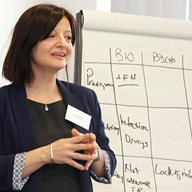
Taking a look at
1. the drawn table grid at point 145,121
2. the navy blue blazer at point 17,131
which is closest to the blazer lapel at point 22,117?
the navy blue blazer at point 17,131

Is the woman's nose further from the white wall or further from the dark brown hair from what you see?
the white wall

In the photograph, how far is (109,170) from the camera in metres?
1.37

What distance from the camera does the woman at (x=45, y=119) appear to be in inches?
48.6

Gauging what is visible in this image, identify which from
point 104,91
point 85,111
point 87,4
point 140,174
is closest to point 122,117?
point 104,91

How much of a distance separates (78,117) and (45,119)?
0.34ft

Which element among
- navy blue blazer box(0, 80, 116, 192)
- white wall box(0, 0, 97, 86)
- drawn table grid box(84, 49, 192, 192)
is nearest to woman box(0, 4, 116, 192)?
navy blue blazer box(0, 80, 116, 192)

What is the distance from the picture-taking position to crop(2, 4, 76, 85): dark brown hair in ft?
4.37

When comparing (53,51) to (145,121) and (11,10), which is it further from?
(11,10)

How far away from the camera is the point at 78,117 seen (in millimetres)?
1356

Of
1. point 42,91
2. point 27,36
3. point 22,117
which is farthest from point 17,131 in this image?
point 27,36

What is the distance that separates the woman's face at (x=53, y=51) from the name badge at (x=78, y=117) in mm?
138

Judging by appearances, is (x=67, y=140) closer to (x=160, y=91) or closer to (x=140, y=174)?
(x=140, y=174)

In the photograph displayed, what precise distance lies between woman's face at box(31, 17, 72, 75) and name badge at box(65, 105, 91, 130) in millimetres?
138

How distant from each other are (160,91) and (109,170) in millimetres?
647
